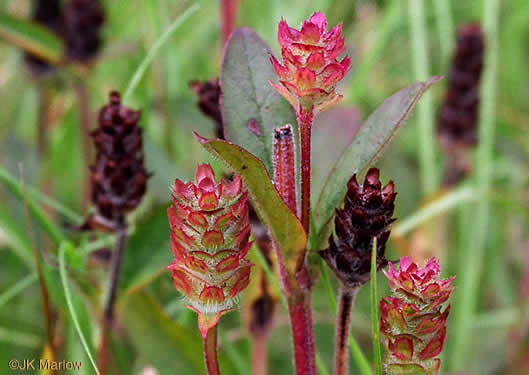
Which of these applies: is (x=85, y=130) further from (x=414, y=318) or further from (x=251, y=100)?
(x=414, y=318)

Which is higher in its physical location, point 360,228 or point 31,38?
point 31,38

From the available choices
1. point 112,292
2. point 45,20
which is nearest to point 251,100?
point 112,292

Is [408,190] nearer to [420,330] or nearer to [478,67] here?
[478,67]

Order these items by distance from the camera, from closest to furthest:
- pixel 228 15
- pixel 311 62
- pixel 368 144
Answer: pixel 311 62 → pixel 368 144 → pixel 228 15

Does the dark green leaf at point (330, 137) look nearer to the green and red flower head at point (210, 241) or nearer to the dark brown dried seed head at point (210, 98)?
the dark brown dried seed head at point (210, 98)

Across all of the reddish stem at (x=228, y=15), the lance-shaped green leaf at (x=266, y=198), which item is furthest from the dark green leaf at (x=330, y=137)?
the lance-shaped green leaf at (x=266, y=198)

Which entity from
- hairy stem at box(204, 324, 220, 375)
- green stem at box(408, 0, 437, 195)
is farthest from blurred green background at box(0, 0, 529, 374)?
hairy stem at box(204, 324, 220, 375)
